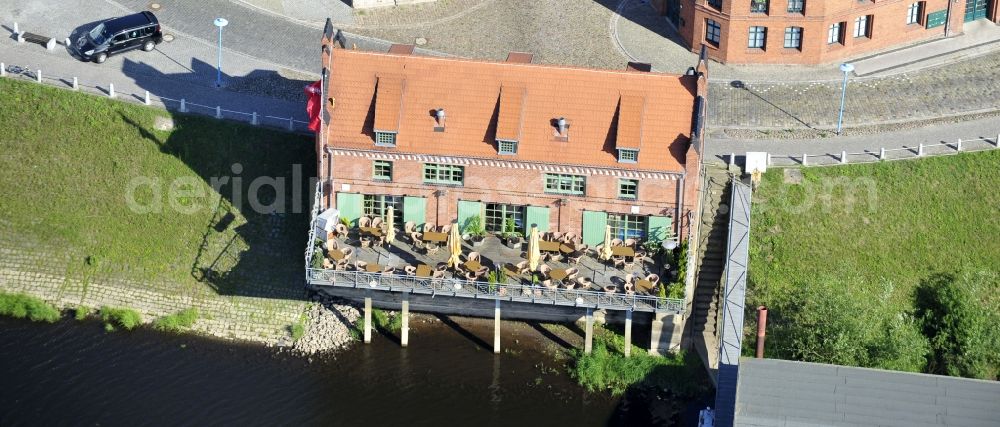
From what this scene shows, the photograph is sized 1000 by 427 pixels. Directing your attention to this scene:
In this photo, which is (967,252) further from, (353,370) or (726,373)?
(353,370)

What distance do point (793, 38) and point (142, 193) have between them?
121ft

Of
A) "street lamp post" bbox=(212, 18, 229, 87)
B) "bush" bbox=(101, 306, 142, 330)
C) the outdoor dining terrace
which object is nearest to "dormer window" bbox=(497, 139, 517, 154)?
the outdoor dining terrace

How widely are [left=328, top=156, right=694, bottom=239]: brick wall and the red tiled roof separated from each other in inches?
39.0

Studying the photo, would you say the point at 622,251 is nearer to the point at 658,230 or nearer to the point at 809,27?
the point at 658,230

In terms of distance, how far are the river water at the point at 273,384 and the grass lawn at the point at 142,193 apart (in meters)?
4.27

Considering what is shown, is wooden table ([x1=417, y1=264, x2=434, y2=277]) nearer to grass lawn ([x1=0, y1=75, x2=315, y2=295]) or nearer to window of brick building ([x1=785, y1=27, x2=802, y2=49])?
grass lawn ([x1=0, y1=75, x2=315, y2=295])

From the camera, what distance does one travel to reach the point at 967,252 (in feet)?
355

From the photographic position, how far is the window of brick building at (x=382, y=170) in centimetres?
10544

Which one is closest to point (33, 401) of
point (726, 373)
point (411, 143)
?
point (411, 143)

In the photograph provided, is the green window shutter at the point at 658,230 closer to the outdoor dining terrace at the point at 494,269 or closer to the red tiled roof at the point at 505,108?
the outdoor dining terrace at the point at 494,269

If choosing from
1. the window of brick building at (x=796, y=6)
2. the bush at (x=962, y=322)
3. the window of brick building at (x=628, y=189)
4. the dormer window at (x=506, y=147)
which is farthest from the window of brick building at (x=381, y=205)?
the window of brick building at (x=796, y=6)

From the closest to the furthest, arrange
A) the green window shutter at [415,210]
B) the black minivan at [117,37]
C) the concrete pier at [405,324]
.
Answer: the green window shutter at [415,210]
the concrete pier at [405,324]
the black minivan at [117,37]

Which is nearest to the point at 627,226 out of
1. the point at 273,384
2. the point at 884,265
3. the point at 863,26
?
the point at 884,265

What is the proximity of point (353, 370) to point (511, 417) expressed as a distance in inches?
340
